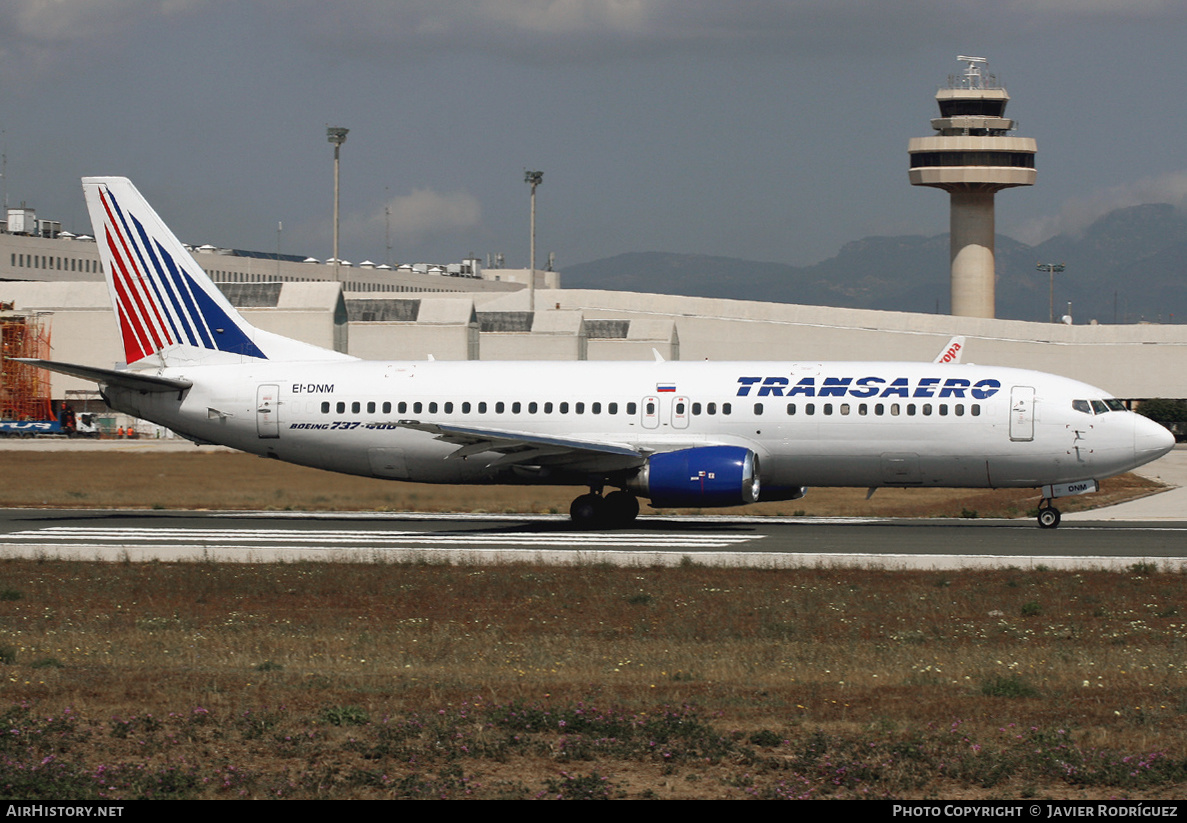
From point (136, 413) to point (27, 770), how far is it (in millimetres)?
26584

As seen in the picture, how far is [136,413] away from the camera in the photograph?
3541cm

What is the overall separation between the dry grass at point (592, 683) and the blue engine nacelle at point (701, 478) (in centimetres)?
713

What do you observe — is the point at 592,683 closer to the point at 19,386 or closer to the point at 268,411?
the point at 268,411

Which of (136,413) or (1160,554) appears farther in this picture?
(136,413)

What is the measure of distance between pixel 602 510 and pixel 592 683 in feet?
61.7

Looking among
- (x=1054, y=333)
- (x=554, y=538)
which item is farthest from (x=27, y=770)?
(x=1054, y=333)

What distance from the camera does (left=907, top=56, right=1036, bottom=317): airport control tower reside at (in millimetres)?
141375

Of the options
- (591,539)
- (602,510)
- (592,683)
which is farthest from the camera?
(602,510)

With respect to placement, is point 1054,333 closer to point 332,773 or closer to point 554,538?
point 554,538

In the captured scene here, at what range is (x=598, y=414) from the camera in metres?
33.3

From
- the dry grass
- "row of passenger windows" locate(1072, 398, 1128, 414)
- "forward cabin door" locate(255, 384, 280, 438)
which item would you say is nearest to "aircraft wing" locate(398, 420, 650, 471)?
"forward cabin door" locate(255, 384, 280, 438)

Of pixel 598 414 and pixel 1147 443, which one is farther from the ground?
pixel 598 414

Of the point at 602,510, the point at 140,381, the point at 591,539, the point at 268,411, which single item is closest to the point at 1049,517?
the point at 602,510

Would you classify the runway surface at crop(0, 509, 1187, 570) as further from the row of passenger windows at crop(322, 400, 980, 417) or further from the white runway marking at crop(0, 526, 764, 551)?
the row of passenger windows at crop(322, 400, 980, 417)
